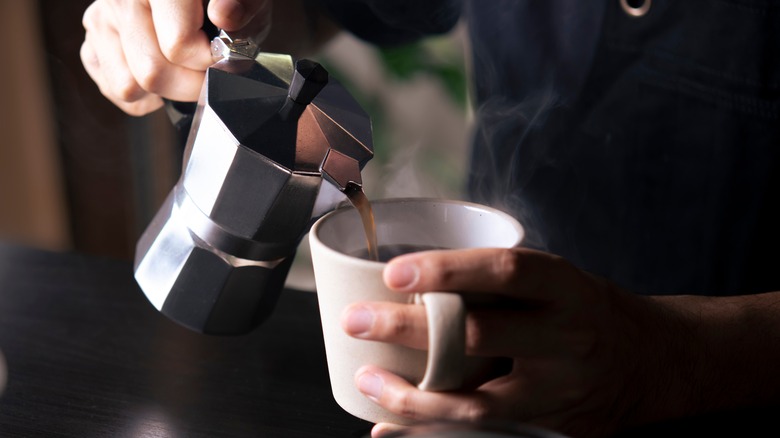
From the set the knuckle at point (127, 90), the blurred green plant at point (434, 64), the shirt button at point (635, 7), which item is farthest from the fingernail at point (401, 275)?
the blurred green plant at point (434, 64)

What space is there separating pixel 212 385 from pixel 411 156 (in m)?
0.40

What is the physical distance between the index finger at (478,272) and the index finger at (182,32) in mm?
308

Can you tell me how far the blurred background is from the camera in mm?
1965

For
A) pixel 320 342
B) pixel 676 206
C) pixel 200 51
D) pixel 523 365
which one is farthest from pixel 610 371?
pixel 676 206

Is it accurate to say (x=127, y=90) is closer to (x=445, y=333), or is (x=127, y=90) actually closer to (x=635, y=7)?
(x=445, y=333)

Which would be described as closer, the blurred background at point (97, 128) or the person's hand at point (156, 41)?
the person's hand at point (156, 41)

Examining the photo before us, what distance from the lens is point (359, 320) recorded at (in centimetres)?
51

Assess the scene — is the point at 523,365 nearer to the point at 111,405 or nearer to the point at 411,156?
the point at 111,405

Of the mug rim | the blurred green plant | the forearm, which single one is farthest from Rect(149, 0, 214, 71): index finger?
the blurred green plant

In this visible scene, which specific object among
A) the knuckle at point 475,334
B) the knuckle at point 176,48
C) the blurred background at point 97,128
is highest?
the knuckle at point 176,48

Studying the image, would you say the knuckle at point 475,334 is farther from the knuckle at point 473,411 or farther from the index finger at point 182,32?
the index finger at point 182,32

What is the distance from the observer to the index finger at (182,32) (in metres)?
0.70

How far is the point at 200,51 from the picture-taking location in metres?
0.71

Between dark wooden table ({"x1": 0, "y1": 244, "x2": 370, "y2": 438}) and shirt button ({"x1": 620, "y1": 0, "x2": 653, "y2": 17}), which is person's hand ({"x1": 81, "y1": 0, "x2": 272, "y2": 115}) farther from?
shirt button ({"x1": 620, "y1": 0, "x2": 653, "y2": 17})
